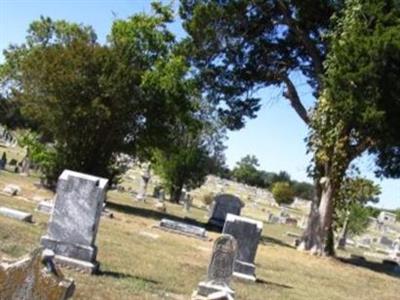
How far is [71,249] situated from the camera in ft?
36.4

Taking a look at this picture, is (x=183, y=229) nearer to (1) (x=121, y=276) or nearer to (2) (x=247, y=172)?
(1) (x=121, y=276)

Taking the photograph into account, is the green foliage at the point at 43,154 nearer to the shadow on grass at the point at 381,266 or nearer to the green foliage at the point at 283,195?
the shadow on grass at the point at 381,266

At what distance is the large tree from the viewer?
20875 millimetres

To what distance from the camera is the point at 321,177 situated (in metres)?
25.1

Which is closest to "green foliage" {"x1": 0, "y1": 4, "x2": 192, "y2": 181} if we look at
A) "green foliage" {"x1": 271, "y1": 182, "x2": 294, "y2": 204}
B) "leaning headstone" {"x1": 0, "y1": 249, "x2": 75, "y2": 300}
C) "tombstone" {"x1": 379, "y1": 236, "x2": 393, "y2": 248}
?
"leaning headstone" {"x1": 0, "y1": 249, "x2": 75, "y2": 300}

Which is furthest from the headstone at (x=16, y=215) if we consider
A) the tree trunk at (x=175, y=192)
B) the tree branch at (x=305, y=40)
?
the tree trunk at (x=175, y=192)

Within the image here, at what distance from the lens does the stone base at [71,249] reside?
10.9 m

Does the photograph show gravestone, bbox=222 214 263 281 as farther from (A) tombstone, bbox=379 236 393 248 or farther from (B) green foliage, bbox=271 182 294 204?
(B) green foliage, bbox=271 182 294 204

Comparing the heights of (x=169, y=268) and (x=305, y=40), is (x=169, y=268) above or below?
below

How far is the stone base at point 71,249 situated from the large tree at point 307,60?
1186 centimetres

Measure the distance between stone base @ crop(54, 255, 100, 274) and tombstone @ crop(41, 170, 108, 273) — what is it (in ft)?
0.06

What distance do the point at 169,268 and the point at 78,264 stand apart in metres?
2.77

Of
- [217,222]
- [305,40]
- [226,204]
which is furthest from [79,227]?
[226,204]

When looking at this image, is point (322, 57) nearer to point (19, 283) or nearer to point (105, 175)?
point (105, 175)
